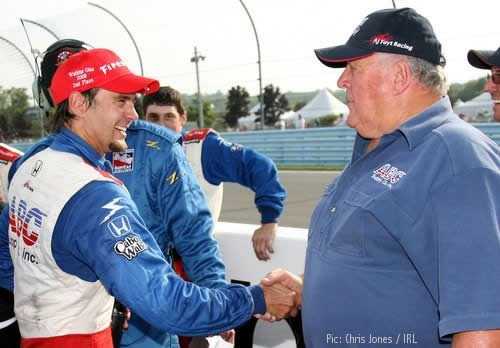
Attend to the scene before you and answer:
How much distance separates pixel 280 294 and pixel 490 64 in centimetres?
162

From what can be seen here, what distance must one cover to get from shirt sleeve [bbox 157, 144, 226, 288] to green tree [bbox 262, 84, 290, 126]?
67.5 metres

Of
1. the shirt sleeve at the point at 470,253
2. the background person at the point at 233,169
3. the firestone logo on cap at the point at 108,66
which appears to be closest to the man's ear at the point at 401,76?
the shirt sleeve at the point at 470,253

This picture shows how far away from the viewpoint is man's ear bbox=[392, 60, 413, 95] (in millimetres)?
1676

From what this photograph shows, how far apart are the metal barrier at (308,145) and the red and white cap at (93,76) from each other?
14158 millimetres

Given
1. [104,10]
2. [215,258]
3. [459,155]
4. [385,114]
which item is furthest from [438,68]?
[104,10]

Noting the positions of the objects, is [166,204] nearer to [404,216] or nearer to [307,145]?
[404,216]

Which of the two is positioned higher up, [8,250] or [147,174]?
[147,174]

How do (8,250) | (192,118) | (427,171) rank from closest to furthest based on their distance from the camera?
1. (427,171)
2. (8,250)
3. (192,118)

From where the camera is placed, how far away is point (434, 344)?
1.51 meters

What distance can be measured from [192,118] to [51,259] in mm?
62732

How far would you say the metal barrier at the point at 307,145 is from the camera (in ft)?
54.6

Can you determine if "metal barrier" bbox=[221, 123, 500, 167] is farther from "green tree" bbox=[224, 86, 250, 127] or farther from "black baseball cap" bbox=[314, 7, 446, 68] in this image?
"green tree" bbox=[224, 86, 250, 127]

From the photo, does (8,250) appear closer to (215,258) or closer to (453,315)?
(215,258)

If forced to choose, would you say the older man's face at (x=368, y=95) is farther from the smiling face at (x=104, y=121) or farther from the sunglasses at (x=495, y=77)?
the sunglasses at (x=495, y=77)
